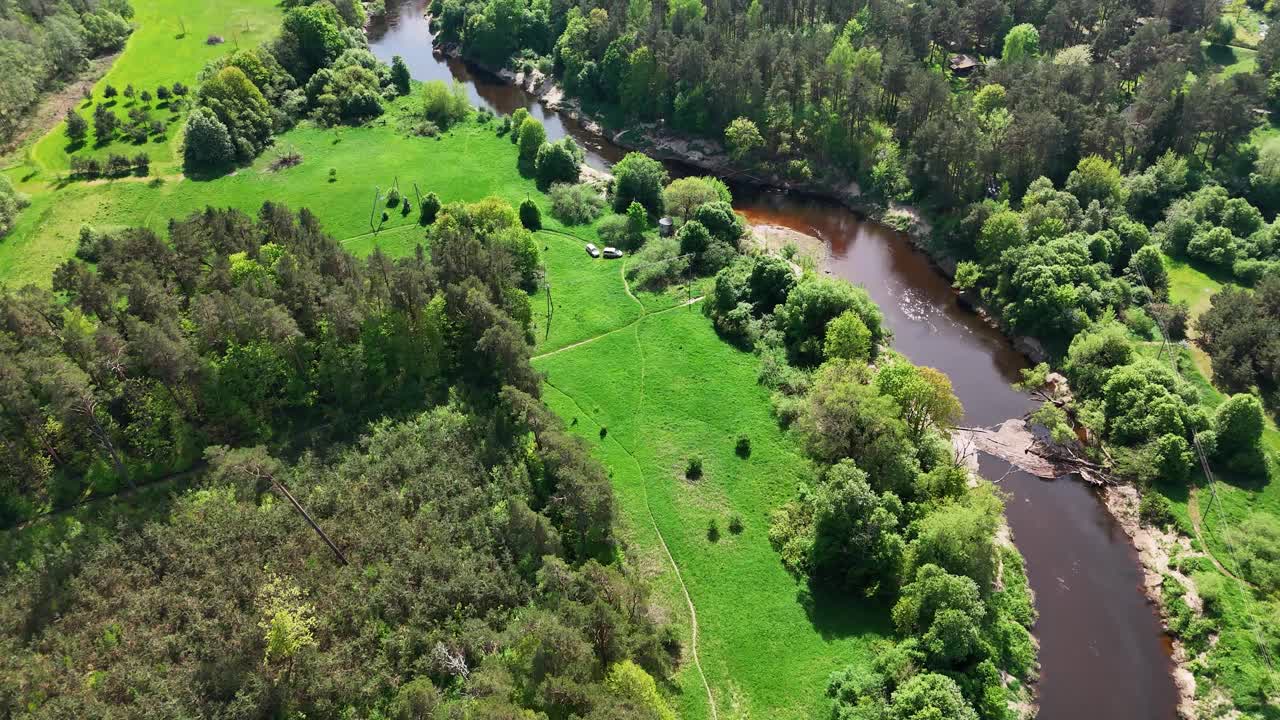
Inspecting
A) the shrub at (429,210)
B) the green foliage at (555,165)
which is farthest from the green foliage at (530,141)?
the shrub at (429,210)

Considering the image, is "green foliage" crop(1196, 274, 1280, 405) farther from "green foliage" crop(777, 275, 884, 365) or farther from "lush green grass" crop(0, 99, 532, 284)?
"lush green grass" crop(0, 99, 532, 284)

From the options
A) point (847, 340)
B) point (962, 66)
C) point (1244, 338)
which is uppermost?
point (962, 66)

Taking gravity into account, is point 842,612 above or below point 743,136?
below

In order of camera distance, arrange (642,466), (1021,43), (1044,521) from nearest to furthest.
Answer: (1044,521) < (642,466) < (1021,43)

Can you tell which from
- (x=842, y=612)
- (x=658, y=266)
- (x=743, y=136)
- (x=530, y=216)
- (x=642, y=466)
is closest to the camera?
(x=842, y=612)

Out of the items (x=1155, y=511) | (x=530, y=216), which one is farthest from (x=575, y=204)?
(x=1155, y=511)

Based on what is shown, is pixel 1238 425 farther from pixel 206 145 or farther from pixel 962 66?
pixel 206 145

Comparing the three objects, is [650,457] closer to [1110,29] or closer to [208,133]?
[208,133]

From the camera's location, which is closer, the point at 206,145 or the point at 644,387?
the point at 644,387

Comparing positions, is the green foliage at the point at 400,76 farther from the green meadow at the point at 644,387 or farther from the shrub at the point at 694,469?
the shrub at the point at 694,469
